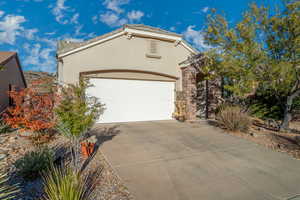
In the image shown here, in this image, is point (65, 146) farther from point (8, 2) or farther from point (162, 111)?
point (8, 2)

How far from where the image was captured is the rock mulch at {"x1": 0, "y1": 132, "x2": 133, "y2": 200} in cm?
291

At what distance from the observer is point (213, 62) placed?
880 cm

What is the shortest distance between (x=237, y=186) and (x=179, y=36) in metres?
9.45

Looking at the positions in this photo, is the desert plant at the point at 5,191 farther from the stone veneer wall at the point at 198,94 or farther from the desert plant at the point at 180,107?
the stone veneer wall at the point at 198,94

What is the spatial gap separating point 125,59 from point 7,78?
28.6ft

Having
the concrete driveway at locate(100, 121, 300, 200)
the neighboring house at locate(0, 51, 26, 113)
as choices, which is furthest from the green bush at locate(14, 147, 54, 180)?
the neighboring house at locate(0, 51, 26, 113)

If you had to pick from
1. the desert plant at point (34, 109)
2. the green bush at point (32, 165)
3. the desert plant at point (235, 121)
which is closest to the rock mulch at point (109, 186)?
the green bush at point (32, 165)

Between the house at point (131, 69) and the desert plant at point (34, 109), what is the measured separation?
2.42 m

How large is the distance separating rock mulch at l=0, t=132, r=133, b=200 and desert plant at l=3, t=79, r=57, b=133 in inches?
26.9

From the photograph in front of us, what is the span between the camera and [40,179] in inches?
137

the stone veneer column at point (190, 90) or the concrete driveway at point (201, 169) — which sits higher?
the stone veneer column at point (190, 90)

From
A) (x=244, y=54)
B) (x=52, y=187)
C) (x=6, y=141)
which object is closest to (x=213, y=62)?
(x=244, y=54)

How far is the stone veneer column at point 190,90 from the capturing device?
10.7 m

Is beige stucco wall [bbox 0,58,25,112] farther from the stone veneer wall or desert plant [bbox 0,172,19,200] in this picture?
the stone veneer wall
